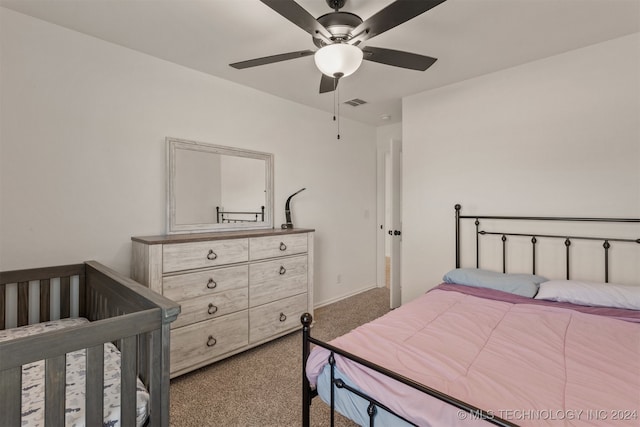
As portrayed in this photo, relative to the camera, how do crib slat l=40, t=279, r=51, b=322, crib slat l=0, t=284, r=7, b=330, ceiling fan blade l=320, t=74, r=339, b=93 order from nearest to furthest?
crib slat l=0, t=284, r=7, b=330 < crib slat l=40, t=279, r=51, b=322 < ceiling fan blade l=320, t=74, r=339, b=93

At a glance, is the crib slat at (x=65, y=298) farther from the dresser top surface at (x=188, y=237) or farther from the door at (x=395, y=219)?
the door at (x=395, y=219)

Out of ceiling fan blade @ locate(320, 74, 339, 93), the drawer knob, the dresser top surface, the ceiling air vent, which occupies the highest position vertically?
the ceiling air vent

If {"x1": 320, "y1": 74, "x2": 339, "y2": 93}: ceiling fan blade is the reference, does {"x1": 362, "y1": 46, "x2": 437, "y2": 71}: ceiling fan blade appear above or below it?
below

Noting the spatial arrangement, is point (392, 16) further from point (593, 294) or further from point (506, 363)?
point (593, 294)

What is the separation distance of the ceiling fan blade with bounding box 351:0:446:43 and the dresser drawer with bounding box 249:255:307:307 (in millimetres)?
1910

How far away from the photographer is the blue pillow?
2.13 metres

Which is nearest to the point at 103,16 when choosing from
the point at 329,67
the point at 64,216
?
the point at 64,216

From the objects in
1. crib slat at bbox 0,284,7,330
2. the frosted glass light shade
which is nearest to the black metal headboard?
the frosted glass light shade

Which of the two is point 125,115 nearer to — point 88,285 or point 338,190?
→ point 88,285

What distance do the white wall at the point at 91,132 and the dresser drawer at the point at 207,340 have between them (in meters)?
0.72

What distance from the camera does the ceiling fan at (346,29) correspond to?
1.25m

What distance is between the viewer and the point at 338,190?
389cm

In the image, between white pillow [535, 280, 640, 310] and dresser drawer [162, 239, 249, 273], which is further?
dresser drawer [162, 239, 249, 273]

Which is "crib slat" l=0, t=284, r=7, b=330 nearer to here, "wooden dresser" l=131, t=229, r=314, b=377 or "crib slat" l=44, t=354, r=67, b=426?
"wooden dresser" l=131, t=229, r=314, b=377
